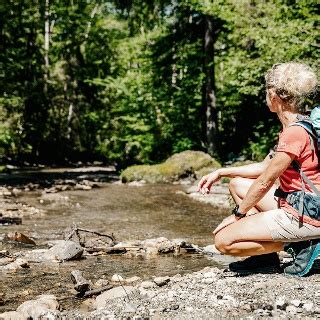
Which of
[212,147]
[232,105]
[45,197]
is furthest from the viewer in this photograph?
[232,105]

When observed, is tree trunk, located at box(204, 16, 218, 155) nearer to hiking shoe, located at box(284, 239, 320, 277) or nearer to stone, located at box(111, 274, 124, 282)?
stone, located at box(111, 274, 124, 282)

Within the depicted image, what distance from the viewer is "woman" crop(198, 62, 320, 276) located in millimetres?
3924

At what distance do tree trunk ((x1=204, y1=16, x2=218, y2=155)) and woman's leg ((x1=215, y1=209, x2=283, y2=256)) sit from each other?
1680cm

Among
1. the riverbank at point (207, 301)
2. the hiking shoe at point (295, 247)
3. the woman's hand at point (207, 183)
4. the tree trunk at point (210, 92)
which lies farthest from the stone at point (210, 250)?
the tree trunk at point (210, 92)

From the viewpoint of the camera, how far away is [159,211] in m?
11.2

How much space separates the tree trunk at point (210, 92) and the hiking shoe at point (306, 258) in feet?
55.3

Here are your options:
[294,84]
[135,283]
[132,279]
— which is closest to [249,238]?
[294,84]

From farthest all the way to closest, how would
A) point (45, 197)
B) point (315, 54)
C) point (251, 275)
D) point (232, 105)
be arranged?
1. point (232, 105)
2. point (45, 197)
3. point (315, 54)
4. point (251, 275)

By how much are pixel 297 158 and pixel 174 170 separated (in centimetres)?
1457

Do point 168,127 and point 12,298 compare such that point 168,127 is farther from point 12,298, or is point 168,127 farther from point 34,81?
point 12,298

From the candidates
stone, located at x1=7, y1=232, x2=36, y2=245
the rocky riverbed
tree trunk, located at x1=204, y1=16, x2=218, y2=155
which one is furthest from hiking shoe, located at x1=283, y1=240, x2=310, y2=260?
tree trunk, located at x1=204, y1=16, x2=218, y2=155

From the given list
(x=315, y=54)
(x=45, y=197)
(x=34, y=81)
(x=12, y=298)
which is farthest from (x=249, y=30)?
(x=34, y=81)

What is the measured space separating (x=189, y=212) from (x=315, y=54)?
16.3ft

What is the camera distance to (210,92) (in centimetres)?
2141
